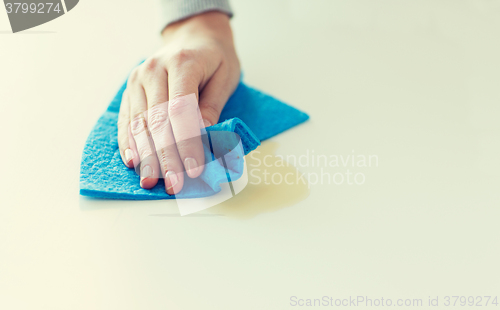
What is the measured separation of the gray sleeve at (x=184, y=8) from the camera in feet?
2.53

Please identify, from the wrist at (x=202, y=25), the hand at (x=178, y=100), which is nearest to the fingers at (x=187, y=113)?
the hand at (x=178, y=100)

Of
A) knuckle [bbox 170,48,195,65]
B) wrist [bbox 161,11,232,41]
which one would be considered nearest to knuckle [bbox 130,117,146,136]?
knuckle [bbox 170,48,195,65]

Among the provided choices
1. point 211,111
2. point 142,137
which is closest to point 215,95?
point 211,111

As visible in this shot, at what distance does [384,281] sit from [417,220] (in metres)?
0.10

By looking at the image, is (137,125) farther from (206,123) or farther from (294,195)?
(294,195)

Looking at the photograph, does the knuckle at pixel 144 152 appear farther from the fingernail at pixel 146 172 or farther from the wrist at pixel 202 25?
the wrist at pixel 202 25

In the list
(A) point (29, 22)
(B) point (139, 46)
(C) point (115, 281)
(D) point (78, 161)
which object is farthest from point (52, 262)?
(A) point (29, 22)

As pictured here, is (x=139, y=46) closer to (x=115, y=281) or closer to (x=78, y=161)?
(x=78, y=161)

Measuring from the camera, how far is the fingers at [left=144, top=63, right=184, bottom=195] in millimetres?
525

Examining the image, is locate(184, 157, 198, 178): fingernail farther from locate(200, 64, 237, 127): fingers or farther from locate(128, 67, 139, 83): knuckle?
locate(128, 67, 139, 83): knuckle

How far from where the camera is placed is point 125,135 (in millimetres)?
598

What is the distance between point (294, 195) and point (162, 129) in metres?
0.20

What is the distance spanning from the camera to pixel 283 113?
2.22ft

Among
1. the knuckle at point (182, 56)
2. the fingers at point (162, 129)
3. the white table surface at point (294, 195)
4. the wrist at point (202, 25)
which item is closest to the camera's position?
the white table surface at point (294, 195)
